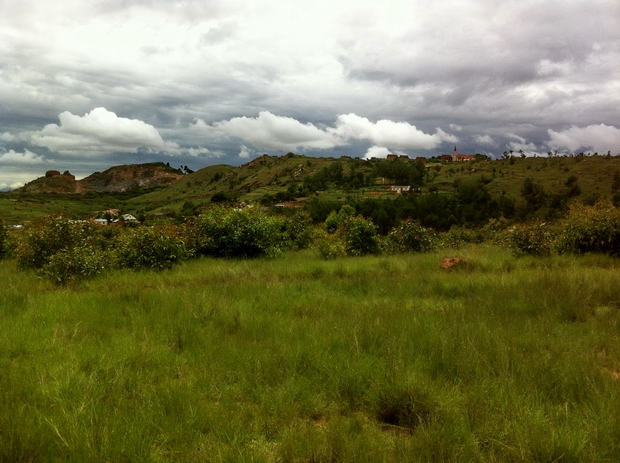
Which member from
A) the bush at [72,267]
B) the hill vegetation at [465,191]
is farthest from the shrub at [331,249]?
the hill vegetation at [465,191]

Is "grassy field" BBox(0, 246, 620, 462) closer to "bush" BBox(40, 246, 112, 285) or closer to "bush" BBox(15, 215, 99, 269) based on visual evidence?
"bush" BBox(40, 246, 112, 285)

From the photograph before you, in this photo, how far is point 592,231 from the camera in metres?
10.7

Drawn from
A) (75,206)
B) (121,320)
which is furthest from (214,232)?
(75,206)

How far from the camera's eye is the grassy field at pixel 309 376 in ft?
8.63

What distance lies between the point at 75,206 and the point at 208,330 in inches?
7545

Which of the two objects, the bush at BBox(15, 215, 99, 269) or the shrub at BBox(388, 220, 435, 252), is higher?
the bush at BBox(15, 215, 99, 269)

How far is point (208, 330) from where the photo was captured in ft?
16.4

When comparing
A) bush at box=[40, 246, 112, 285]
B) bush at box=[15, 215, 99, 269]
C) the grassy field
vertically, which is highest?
bush at box=[15, 215, 99, 269]

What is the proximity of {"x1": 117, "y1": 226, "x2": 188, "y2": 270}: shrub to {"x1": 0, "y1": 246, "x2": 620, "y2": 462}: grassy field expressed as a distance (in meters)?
3.02

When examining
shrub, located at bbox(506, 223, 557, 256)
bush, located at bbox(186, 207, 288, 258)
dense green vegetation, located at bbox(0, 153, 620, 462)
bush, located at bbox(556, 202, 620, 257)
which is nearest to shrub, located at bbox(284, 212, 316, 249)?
bush, located at bbox(186, 207, 288, 258)

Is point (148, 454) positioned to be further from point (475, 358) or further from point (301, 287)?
point (301, 287)

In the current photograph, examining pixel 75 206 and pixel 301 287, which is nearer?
pixel 301 287

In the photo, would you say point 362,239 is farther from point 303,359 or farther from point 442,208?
point 442,208

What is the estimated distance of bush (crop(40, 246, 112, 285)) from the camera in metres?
8.09
